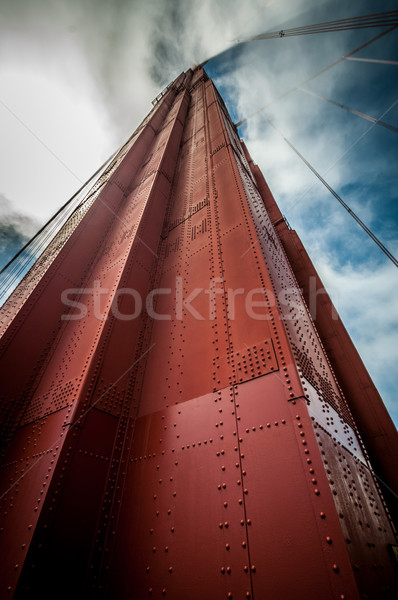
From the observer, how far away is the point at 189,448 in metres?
3.24

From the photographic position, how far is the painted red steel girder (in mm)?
2229

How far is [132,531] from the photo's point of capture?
306 centimetres

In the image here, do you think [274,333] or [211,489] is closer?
[211,489]

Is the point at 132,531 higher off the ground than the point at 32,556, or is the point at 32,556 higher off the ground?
the point at 132,531

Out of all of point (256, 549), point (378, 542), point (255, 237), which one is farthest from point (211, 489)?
point (255, 237)

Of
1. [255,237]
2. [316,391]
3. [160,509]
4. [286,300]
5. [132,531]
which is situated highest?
[255,237]

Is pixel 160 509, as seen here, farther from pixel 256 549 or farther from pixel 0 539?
pixel 0 539

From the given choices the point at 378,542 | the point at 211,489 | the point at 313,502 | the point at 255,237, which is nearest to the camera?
the point at 313,502

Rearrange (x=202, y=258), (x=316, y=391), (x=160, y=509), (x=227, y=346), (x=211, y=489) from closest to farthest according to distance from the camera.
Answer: (x=211, y=489) < (x=160, y=509) < (x=316, y=391) < (x=227, y=346) < (x=202, y=258)

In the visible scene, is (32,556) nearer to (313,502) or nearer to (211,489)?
(211,489)

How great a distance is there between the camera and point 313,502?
218 centimetres

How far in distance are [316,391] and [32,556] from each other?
3.61 metres

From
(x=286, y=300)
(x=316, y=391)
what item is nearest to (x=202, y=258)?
(x=286, y=300)

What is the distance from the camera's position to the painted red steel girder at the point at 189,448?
2229 mm
